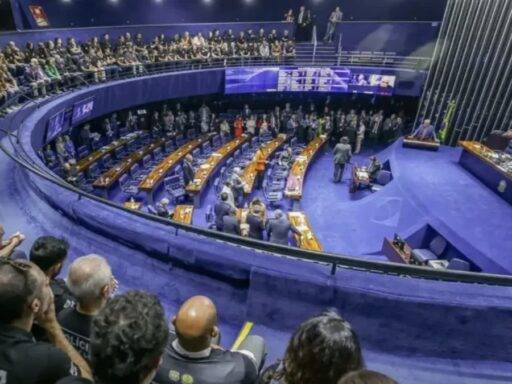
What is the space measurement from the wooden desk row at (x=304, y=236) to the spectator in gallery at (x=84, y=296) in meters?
6.92

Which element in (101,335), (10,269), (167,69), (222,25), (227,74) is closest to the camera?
(101,335)

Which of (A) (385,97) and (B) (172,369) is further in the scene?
(A) (385,97)

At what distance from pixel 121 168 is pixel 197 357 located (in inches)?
481

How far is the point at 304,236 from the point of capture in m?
9.61

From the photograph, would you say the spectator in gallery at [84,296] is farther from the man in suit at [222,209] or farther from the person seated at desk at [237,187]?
the person seated at desk at [237,187]

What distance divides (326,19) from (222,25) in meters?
6.16

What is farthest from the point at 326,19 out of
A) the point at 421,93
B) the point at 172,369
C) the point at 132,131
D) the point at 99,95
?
the point at 172,369

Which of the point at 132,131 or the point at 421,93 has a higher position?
the point at 421,93

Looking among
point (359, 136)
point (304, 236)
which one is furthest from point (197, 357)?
point (359, 136)

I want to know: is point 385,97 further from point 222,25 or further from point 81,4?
point 81,4

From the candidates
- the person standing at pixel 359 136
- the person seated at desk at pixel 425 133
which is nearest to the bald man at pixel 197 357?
the person seated at desk at pixel 425 133

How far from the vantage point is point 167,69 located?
55.4 ft

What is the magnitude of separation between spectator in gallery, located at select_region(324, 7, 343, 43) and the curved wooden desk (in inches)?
428

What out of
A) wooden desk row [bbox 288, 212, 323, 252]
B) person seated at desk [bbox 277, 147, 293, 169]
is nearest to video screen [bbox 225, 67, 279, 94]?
person seated at desk [bbox 277, 147, 293, 169]
